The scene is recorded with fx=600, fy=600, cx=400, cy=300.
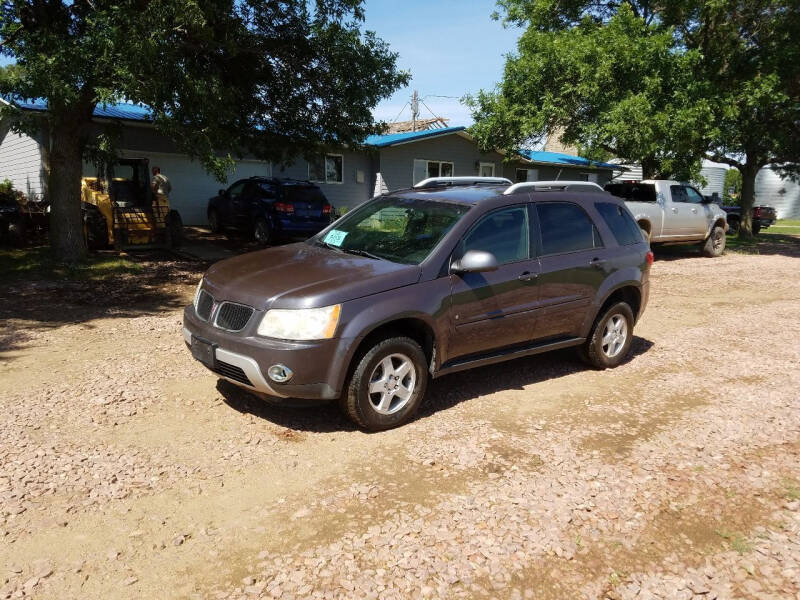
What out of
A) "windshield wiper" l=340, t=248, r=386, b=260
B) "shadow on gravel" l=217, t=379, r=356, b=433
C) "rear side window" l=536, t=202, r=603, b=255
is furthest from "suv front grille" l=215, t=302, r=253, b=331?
"rear side window" l=536, t=202, r=603, b=255

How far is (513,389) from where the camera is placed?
555cm

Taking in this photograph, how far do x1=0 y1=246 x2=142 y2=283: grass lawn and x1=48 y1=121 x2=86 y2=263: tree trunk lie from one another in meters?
0.29

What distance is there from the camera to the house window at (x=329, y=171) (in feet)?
69.2

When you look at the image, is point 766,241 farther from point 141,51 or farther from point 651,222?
point 141,51

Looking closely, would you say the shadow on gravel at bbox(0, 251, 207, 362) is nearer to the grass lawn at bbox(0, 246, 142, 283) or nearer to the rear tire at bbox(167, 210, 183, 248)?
the grass lawn at bbox(0, 246, 142, 283)

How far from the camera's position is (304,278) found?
4.36m

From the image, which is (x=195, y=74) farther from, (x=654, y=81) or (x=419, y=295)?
(x=654, y=81)

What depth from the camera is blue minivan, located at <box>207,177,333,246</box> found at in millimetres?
15055

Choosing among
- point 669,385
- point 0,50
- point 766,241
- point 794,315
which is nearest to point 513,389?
point 669,385

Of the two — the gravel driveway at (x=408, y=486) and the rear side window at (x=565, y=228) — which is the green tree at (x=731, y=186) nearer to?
the gravel driveway at (x=408, y=486)

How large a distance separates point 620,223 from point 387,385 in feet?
10.9

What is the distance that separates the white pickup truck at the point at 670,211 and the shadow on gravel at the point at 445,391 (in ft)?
28.7

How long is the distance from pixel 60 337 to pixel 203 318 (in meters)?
3.26

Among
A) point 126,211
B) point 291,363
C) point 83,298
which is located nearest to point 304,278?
point 291,363
